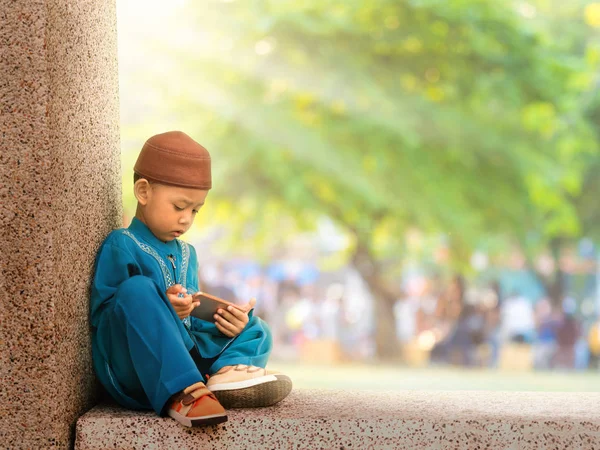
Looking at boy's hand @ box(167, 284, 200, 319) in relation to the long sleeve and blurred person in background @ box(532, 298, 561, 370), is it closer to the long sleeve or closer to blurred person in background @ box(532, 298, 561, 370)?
the long sleeve

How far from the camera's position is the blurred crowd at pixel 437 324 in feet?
54.3

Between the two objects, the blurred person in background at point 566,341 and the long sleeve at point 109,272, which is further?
the blurred person in background at point 566,341

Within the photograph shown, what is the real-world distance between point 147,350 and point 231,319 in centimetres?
36

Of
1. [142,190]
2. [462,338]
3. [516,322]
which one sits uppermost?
[142,190]

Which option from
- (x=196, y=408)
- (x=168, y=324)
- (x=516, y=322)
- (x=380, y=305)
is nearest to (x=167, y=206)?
(x=168, y=324)

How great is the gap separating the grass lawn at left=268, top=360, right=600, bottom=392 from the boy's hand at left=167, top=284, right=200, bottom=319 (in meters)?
9.24

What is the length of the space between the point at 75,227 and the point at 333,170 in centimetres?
1088

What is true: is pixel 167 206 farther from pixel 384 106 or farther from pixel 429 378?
pixel 429 378

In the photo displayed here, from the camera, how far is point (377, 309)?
1712cm

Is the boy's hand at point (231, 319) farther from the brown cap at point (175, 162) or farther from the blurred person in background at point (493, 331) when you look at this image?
the blurred person in background at point (493, 331)

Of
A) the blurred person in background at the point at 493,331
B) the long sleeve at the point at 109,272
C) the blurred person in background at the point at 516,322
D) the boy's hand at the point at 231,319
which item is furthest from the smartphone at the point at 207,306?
the blurred person in background at the point at 516,322

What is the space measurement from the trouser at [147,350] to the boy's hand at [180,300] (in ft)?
0.07

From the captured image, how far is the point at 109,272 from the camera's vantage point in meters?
2.62

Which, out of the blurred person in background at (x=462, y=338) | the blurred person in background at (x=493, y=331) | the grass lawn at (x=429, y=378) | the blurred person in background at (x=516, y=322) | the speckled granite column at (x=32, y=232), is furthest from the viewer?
the blurred person in background at (x=516, y=322)
